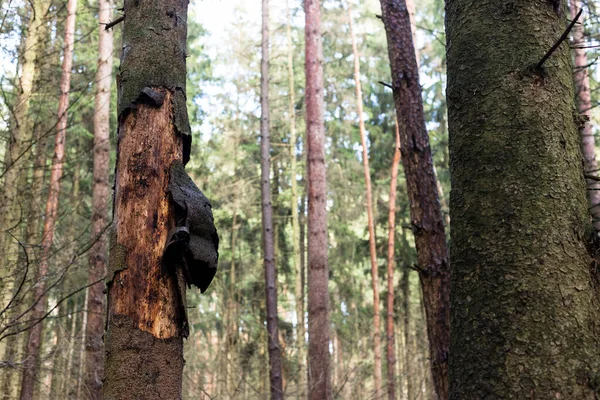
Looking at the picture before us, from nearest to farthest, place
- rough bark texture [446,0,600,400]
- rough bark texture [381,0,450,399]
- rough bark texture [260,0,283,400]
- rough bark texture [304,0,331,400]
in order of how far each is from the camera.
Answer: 1. rough bark texture [446,0,600,400]
2. rough bark texture [381,0,450,399]
3. rough bark texture [304,0,331,400]
4. rough bark texture [260,0,283,400]

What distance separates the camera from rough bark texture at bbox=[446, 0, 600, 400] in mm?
2100

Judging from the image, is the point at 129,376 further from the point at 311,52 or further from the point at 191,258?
the point at 311,52

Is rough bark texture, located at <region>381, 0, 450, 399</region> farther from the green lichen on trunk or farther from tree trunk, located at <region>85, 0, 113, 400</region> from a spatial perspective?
tree trunk, located at <region>85, 0, 113, 400</region>

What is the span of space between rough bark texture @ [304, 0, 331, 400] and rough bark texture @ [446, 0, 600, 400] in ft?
22.7

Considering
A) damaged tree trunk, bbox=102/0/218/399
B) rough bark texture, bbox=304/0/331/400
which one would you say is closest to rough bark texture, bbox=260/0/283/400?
rough bark texture, bbox=304/0/331/400

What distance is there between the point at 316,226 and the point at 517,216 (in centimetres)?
766

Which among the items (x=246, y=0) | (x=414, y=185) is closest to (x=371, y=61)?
(x=246, y=0)

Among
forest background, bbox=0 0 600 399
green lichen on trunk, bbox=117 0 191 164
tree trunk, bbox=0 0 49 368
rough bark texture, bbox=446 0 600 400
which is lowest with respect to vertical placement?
rough bark texture, bbox=446 0 600 400

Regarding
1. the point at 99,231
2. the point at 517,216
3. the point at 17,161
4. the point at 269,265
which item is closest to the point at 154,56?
the point at 517,216

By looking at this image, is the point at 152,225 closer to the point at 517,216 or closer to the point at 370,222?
the point at 517,216

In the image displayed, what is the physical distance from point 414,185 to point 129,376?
4147 mm

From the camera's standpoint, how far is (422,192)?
232 inches

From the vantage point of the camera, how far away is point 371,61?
18859mm

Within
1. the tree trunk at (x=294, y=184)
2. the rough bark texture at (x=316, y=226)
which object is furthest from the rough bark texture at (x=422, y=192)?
the tree trunk at (x=294, y=184)
